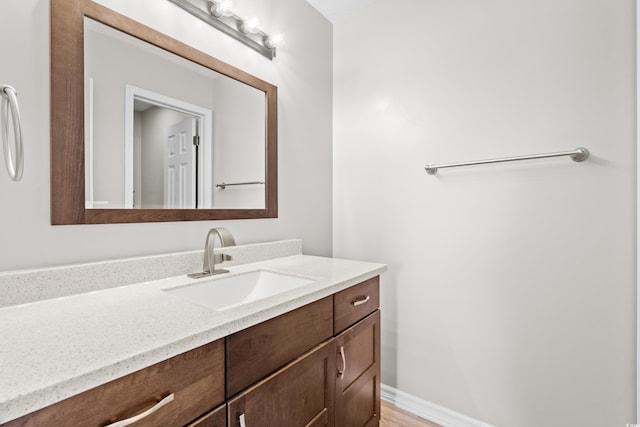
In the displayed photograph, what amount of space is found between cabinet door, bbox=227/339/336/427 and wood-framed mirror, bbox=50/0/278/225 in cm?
73

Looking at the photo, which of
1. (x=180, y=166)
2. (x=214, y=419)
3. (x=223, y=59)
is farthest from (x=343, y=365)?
(x=223, y=59)

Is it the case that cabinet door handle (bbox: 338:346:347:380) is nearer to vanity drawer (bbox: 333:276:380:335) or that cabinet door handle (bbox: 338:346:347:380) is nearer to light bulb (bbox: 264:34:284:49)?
vanity drawer (bbox: 333:276:380:335)

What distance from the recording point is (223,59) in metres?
1.45

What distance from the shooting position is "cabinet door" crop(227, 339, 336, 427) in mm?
796

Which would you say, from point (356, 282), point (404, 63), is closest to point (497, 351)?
point (356, 282)

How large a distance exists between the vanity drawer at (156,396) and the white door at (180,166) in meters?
0.74

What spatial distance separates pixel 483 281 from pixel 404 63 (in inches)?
50.2

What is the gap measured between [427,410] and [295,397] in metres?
Result: 1.15

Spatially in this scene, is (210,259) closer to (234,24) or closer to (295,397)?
(295,397)

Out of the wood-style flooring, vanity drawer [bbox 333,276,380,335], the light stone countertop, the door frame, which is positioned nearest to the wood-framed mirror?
the door frame

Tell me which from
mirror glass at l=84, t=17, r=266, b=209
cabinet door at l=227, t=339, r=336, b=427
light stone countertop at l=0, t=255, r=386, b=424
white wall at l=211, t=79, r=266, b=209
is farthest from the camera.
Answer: white wall at l=211, t=79, r=266, b=209

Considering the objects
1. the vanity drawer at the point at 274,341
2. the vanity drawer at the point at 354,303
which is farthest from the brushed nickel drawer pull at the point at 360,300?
the vanity drawer at the point at 274,341

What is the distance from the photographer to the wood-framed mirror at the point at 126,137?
963mm

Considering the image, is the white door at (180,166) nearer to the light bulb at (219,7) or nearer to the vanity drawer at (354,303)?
the light bulb at (219,7)
